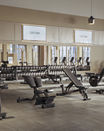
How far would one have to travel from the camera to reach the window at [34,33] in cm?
1034

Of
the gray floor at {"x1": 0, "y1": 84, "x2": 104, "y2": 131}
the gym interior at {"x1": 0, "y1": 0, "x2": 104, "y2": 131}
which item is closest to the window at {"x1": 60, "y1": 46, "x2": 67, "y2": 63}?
the gym interior at {"x1": 0, "y1": 0, "x2": 104, "y2": 131}

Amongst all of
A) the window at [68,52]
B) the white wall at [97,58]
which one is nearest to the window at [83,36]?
the window at [68,52]

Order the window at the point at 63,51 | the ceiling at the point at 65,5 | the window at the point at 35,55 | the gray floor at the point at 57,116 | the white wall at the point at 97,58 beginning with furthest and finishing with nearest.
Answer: the white wall at the point at 97,58 → the window at the point at 63,51 → the window at the point at 35,55 → the ceiling at the point at 65,5 → the gray floor at the point at 57,116

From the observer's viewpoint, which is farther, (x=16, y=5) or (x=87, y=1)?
(x=87, y=1)

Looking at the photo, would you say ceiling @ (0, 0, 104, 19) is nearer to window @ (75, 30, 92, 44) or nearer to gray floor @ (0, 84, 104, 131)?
window @ (75, 30, 92, 44)

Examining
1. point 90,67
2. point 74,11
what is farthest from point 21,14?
point 90,67

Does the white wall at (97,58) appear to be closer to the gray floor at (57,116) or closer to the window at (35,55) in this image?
the window at (35,55)

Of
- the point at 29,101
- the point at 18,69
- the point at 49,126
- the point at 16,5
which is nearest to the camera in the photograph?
the point at 49,126

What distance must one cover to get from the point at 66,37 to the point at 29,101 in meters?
6.44

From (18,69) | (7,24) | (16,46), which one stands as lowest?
(18,69)

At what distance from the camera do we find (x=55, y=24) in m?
11.2

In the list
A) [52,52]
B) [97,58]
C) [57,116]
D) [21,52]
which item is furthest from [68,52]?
[57,116]

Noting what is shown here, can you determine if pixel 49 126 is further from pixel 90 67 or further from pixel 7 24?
pixel 90 67

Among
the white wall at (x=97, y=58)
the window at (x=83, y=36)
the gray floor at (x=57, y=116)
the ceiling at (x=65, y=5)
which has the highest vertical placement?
the ceiling at (x=65, y=5)
